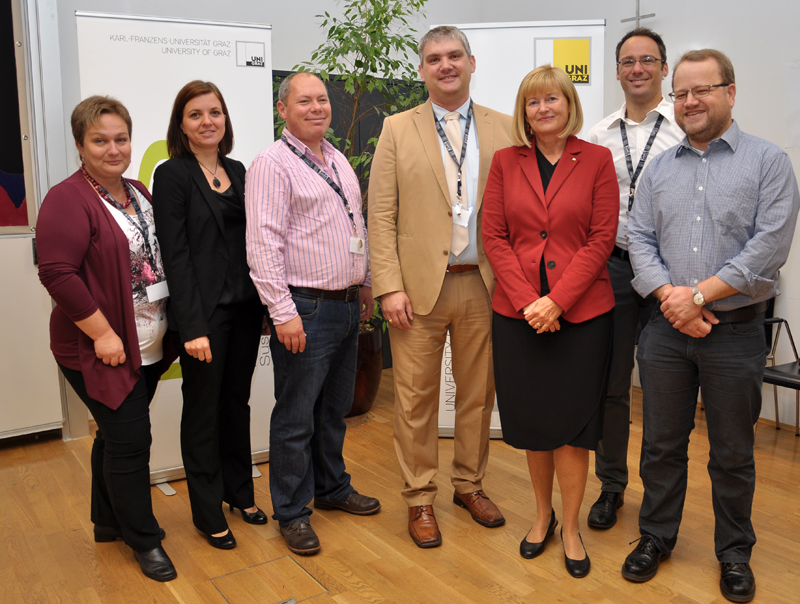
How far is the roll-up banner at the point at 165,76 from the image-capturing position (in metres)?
3.08

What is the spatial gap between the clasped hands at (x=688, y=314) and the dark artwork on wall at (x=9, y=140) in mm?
3420

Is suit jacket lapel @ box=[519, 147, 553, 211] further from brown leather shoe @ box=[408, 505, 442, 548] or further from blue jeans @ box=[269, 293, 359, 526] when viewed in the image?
brown leather shoe @ box=[408, 505, 442, 548]

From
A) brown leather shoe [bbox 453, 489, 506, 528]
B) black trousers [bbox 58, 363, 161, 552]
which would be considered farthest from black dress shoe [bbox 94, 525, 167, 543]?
brown leather shoe [bbox 453, 489, 506, 528]

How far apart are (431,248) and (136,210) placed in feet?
3.52

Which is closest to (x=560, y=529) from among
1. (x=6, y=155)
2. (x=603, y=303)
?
(x=603, y=303)

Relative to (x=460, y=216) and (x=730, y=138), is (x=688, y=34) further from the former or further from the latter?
(x=460, y=216)

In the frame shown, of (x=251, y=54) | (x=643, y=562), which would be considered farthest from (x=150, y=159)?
(x=643, y=562)

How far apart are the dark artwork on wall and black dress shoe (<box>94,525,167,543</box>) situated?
6.45 ft

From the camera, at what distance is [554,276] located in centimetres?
232

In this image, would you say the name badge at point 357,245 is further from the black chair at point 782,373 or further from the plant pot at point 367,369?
the black chair at point 782,373

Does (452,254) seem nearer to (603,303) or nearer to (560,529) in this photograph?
(603,303)

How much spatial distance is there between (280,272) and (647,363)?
132 centimetres

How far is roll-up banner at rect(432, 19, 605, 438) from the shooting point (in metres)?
3.86

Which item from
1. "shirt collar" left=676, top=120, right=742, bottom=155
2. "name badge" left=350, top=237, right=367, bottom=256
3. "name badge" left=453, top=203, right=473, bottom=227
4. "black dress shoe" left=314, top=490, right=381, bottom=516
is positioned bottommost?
"black dress shoe" left=314, top=490, right=381, bottom=516
